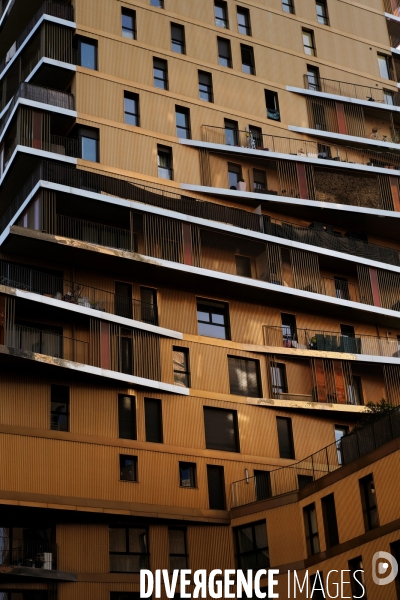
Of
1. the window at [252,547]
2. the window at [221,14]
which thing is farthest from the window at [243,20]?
the window at [252,547]

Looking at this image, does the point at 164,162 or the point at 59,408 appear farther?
the point at 164,162

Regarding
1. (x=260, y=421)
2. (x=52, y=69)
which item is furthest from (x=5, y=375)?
(x=52, y=69)

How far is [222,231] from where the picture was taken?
45656mm

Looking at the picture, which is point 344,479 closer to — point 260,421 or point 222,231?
point 260,421

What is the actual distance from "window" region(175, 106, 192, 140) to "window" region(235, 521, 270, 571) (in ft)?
64.4

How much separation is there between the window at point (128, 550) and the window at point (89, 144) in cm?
1700

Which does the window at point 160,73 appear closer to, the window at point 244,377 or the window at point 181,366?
the window at point 181,366

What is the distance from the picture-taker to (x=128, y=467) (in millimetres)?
39688

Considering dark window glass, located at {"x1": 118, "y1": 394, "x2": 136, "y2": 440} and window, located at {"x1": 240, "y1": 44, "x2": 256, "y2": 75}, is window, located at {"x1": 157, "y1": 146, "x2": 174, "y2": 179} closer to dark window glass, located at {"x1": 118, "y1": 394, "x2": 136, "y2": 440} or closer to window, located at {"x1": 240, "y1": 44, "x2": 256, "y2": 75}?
window, located at {"x1": 240, "y1": 44, "x2": 256, "y2": 75}

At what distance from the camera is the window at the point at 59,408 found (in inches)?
1540

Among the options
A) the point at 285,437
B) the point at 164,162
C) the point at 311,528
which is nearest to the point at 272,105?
the point at 164,162

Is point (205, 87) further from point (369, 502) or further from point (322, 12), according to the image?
point (369, 502)

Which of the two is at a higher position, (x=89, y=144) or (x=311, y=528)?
(x=89, y=144)

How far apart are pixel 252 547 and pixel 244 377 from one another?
26.3 ft
